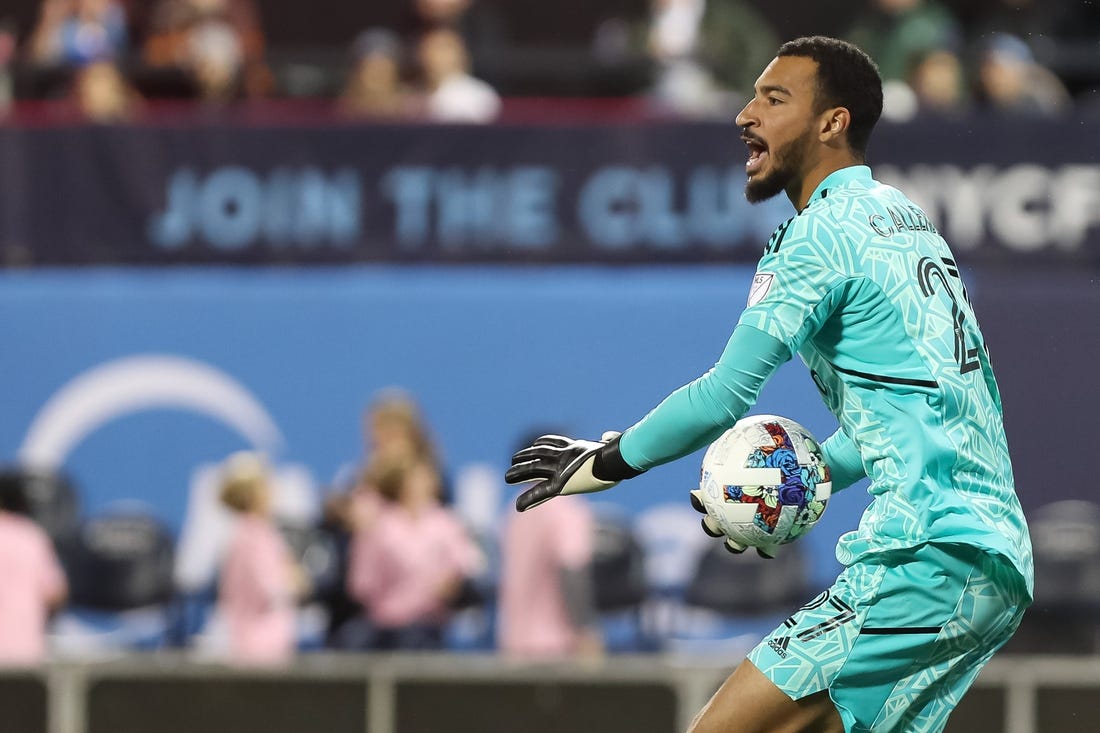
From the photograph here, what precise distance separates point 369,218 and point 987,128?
3726mm

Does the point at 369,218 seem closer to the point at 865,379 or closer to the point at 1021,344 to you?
the point at 1021,344

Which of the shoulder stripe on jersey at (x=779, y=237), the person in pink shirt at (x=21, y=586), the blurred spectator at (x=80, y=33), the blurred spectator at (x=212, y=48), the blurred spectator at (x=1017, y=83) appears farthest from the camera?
the blurred spectator at (x=80, y=33)

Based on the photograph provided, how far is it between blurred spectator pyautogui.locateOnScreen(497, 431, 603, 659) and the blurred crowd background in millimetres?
2879

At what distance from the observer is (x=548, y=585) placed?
984 centimetres

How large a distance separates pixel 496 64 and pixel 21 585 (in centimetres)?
450

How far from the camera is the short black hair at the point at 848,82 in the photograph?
4539mm

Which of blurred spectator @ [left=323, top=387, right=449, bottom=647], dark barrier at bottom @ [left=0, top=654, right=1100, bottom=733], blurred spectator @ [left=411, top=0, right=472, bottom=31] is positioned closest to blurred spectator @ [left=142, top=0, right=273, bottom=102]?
blurred spectator @ [left=411, top=0, right=472, bottom=31]

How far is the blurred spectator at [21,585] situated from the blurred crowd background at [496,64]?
2702 mm

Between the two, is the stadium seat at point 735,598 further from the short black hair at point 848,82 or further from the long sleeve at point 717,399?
the long sleeve at point 717,399

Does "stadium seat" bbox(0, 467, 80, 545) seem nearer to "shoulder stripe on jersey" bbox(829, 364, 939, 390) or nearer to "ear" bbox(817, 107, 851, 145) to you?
"ear" bbox(817, 107, 851, 145)

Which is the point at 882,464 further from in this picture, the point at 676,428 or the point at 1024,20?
the point at 1024,20

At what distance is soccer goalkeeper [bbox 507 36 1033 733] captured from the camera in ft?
13.9

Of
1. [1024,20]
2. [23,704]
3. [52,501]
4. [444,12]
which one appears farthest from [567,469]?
[1024,20]

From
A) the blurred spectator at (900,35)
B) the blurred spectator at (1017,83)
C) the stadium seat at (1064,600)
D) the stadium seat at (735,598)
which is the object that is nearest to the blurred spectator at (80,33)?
the blurred spectator at (900,35)
